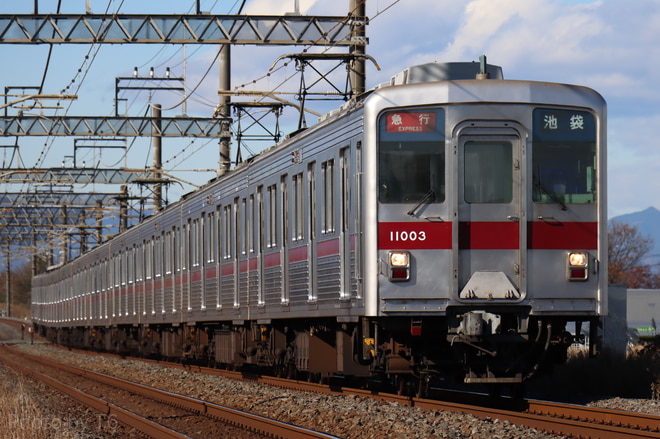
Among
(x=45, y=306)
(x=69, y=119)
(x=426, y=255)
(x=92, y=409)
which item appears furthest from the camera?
(x=45, y=306)

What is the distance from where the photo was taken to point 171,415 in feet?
47.4

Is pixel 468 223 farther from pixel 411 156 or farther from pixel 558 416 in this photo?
pixel 558 416

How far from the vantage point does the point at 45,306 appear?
61.6 meters

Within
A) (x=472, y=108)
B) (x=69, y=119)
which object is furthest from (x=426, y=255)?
(x=69, y=119)

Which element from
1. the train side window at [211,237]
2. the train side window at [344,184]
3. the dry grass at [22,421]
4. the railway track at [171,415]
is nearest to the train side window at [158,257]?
the railway track at [171,415]

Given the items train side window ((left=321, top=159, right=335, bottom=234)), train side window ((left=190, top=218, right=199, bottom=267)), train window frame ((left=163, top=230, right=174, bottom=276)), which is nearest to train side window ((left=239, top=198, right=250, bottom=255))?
train side window ((left=190, top=218, right=199, bottom=267))

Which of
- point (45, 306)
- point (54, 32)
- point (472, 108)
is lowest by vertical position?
point (45, 306)

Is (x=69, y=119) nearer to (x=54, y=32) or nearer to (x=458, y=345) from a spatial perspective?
(x=54, y=32)

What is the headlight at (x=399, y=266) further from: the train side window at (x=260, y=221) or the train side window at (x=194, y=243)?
the train side window at (x=194, y=243)

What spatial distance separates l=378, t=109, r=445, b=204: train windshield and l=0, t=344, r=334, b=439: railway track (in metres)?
2.76

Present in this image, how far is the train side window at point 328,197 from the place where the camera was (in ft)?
44.7

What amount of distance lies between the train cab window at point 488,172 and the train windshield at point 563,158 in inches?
11.2

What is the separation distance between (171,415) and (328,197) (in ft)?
11.4

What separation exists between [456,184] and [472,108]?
85 centimetres
